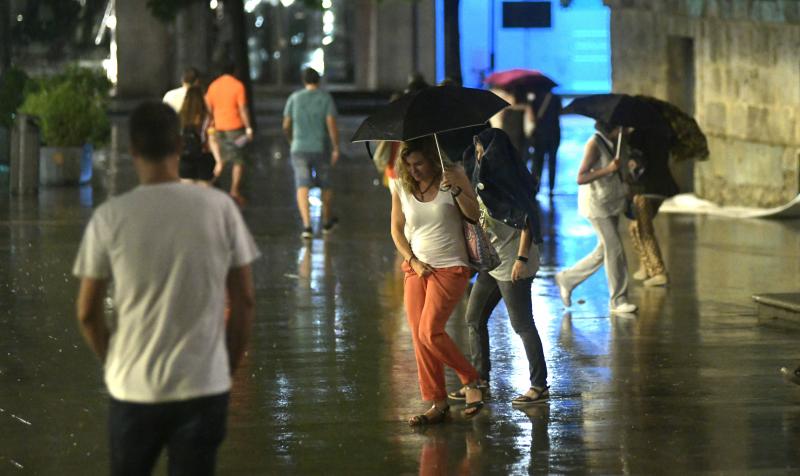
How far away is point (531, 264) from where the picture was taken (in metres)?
8.61

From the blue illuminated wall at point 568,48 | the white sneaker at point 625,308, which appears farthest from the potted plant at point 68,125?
the blue illuminated wall at point 568,48

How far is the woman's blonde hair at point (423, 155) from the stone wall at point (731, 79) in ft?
36.2

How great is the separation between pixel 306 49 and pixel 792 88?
96.1ft

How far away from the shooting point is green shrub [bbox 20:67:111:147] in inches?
829

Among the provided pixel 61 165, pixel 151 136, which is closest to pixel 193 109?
pixel 61 165

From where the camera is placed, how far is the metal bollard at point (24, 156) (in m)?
19.9

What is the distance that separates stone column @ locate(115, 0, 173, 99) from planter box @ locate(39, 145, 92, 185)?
70.7ft

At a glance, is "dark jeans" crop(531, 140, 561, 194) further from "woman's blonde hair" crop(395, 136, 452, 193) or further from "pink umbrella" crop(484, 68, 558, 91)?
"woman's blonde hair" crop(395, 136, 452, 193)

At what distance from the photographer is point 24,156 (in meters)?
20.0

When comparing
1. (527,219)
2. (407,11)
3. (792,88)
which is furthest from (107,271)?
(407,11)

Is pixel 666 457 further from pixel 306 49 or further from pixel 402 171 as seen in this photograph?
pixel 306 49

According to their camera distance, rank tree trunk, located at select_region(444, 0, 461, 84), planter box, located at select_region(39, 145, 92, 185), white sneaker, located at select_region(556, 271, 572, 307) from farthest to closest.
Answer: tree trunk, located at select_region(444, 0, 461, 84) → planter box, located at select_region(39, 145, 92, 185) → white sneaker, located at select_region(556, 271, 572, 307)

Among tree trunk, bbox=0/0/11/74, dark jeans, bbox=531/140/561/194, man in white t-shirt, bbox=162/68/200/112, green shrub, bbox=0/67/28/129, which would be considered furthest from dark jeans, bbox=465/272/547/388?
tree trunk, bbox=0/0/11/74

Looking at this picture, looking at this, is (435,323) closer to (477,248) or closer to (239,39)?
(477,248)
